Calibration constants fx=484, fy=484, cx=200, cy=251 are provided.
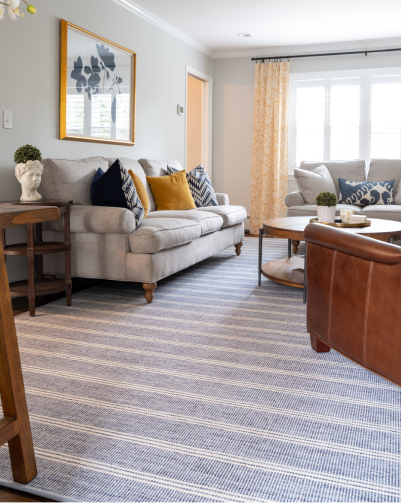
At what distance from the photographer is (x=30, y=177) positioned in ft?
10.4

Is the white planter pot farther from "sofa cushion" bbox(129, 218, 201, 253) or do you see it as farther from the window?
the window

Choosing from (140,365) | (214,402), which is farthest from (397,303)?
(140,365)

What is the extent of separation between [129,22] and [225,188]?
2.97 meters

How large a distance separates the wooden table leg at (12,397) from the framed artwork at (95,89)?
9.55 feet

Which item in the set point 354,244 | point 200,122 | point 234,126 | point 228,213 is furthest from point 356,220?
point 200,122

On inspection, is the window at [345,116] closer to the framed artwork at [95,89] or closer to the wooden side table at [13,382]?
the framed artwork at [95,89]

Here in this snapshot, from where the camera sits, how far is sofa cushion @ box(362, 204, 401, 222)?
4980 millimetres

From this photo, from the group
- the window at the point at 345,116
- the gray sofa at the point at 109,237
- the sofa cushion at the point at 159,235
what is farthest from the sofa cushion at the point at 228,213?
the window at the point at 345,116

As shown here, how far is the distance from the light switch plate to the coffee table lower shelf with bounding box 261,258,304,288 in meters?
2.15

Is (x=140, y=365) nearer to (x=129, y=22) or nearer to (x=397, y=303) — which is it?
(x=397, y=303)

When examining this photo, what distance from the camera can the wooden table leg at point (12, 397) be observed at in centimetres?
127

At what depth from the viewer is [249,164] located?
23.2ft

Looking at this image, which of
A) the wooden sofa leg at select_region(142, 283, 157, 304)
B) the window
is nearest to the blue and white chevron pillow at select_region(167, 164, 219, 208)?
the wooden sofa leg at select_region(142, 283, 157, 304)

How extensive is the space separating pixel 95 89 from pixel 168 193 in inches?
44.7
